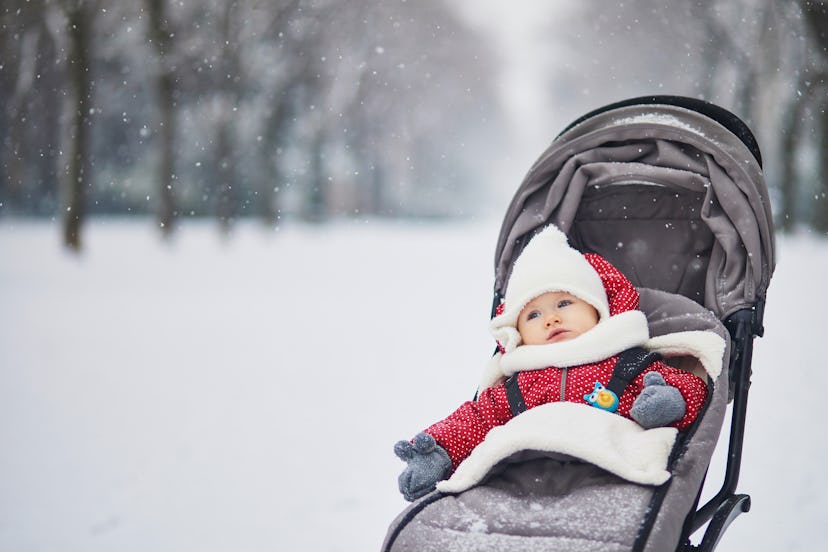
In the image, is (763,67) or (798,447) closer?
(798,447)

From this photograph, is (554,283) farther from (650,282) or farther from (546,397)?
(650,282)

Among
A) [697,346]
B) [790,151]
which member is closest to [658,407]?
[697,346]

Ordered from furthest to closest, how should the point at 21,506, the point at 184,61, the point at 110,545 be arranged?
the point at 184,61, the point at 21,506, the point at 110,545

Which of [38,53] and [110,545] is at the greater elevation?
[38,53]

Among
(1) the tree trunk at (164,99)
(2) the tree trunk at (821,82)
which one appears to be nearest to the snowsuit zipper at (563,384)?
(2) the tree trunk at (821,82)

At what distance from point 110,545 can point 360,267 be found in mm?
11327

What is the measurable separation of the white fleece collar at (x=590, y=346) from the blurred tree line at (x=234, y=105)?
11.2 meters

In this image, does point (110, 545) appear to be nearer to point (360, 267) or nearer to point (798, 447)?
point (798, 447)

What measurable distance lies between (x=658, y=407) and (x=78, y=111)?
38.5ft

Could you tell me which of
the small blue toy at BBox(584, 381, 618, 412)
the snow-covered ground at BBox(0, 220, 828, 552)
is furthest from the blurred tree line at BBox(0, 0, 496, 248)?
the small blue toy at BBox(584, 381, 618, 412)

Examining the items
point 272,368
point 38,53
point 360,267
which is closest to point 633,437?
point 272,368

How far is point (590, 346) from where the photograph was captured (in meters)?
2.67

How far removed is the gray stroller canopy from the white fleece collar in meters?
0.64

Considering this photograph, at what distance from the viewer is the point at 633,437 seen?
2.36m
